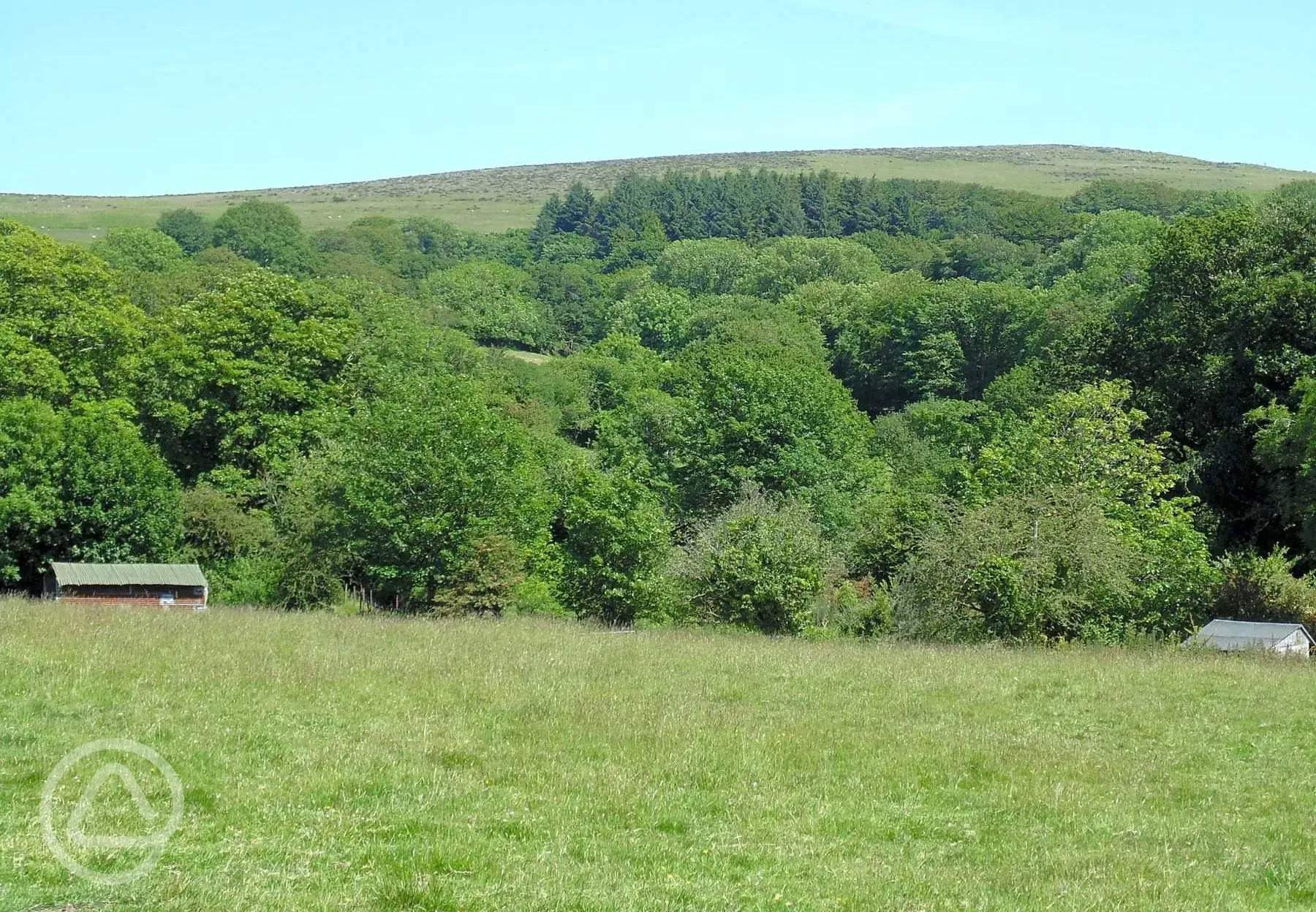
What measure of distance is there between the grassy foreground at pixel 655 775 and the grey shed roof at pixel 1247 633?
1009 cm

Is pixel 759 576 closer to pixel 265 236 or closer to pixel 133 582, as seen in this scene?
pixel 133 582

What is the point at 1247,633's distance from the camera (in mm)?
33312

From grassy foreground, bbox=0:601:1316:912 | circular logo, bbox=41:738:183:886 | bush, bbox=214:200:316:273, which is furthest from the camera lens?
bush, bbox=214:200:316:273

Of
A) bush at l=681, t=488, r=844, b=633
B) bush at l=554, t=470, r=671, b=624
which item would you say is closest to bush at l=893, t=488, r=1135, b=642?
bush at l=681, t=488, r=844, b=633

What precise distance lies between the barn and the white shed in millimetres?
30129

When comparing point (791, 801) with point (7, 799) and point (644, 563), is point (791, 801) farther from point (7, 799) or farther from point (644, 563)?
point (644, 563)

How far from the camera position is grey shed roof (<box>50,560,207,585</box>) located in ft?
139

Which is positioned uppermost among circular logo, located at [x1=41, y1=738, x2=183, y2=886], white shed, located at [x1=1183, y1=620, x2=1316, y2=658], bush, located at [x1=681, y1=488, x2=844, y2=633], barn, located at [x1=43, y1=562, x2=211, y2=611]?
circular logo, located at [x1=41, y1=738, x2=183, y2=886]

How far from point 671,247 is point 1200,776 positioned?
16195cm

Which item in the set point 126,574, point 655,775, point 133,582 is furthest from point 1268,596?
point 126,574

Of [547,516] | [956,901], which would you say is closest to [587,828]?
[956,901]

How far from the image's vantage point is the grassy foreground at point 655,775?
9859mm

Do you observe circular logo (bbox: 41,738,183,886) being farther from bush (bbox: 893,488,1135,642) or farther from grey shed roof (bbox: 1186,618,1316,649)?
grey shed roof (bbox: 1186,618,1316,649)

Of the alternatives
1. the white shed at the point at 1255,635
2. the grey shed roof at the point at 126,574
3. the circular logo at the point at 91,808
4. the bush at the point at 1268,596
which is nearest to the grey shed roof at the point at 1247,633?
the white shed at the point at 1255,635
